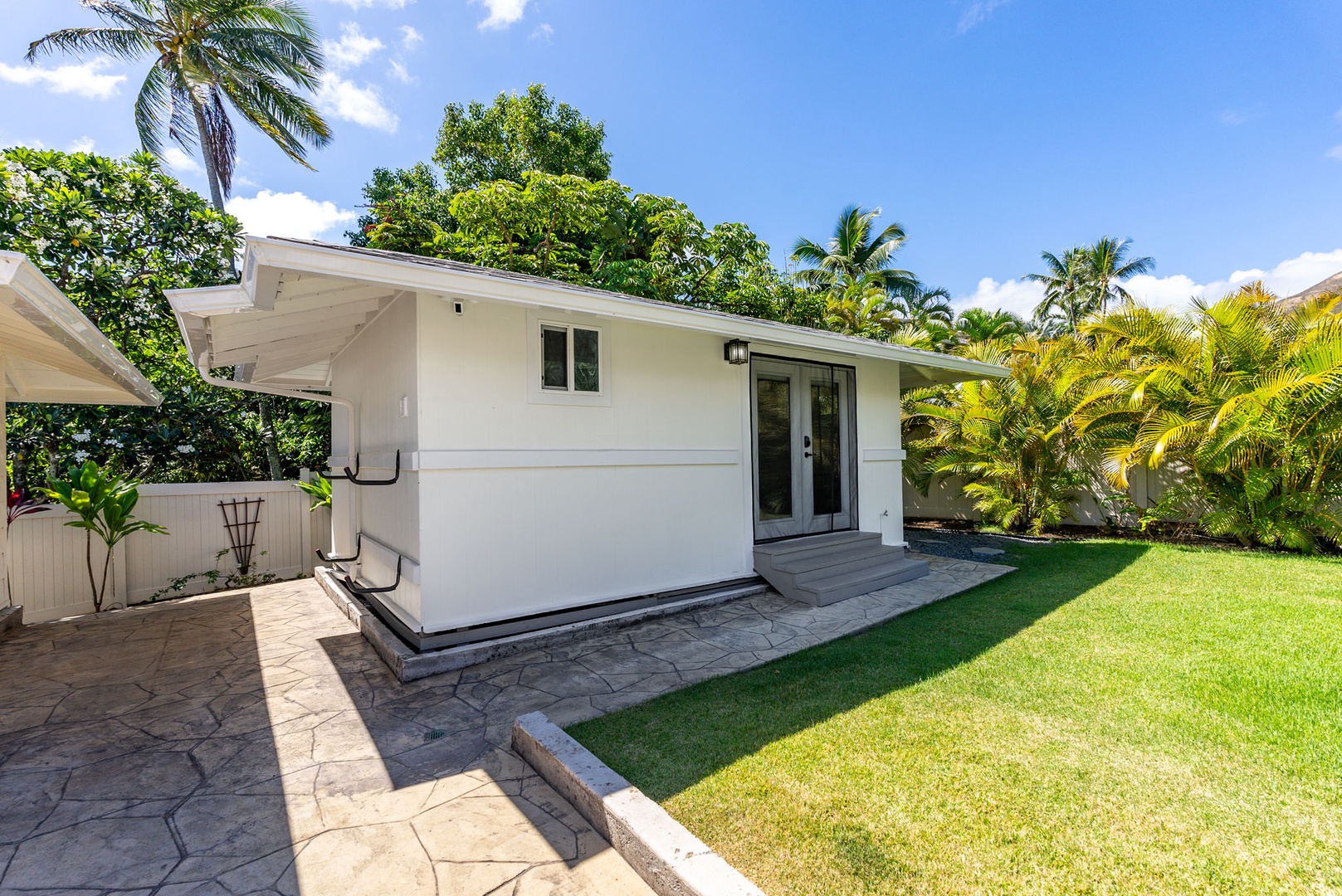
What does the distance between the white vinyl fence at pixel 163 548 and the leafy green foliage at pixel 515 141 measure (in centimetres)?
1125

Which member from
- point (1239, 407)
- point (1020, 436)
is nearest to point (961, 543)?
point (1020, 436)

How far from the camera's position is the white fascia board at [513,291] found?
119 inches

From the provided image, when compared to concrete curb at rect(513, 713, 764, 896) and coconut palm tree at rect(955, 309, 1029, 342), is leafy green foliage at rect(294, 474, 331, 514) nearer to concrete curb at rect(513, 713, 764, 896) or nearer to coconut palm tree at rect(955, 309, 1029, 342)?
concrete curb at rect(513, 713, 764, 896)

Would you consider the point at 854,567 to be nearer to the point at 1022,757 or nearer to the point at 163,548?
the point at 1022,757

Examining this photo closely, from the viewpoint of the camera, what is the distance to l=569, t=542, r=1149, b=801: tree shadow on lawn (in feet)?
8.64

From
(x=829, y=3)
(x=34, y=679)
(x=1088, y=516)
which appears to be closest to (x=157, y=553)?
(x=34, y=679)

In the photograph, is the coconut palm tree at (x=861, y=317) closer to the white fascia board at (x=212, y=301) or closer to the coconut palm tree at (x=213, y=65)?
the white fascia board at (x=212, y=301)

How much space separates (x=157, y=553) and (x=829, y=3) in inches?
496

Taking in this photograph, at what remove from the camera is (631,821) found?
6.77 feet

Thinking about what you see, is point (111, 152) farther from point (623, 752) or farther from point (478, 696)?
point (623, 752)

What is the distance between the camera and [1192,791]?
2.23 meters

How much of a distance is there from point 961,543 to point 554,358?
22.7 feet

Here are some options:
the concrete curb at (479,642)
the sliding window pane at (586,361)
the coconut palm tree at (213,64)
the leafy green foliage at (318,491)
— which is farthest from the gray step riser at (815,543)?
the coconut palm tree at (213,64)

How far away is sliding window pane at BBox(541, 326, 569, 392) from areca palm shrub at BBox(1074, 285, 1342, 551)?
291 inches
